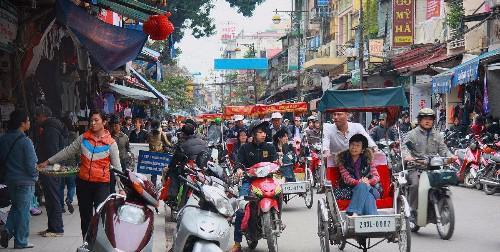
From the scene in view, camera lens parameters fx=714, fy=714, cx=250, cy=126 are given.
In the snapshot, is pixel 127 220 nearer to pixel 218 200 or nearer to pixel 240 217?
pixel 218 200

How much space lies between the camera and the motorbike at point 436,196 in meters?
9.70

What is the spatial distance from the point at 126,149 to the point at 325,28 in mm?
40328

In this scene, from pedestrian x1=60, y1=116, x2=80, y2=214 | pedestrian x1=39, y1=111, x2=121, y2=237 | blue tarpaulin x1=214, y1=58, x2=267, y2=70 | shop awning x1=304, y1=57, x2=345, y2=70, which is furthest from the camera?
blue tarpaulin x1=214, y1=58, x2=267, y2=70

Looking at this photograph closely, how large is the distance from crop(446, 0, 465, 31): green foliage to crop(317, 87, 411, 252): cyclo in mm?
18036

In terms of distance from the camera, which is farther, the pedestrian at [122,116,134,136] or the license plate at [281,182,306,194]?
the pedestrian at [122,116,134,136]

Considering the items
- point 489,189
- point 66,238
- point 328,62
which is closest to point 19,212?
point 66,238

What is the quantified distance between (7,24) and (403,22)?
23.8 m

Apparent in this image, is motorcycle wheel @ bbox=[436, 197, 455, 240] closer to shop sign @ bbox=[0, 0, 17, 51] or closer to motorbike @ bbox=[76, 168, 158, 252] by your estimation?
motorbike @ bbox=[76, 168, 158, 252]

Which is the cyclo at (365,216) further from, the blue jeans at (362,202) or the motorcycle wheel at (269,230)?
the motorcycle wheel at (269,230)

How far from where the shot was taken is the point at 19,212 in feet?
27.5

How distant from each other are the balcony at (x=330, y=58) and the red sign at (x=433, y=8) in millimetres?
11256

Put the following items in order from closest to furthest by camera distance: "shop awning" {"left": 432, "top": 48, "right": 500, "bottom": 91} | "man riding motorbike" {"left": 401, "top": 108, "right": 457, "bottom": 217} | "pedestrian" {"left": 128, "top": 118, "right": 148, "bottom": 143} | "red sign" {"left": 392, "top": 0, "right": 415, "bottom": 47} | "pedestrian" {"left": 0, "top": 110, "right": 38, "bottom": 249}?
"pedestrian" {"left": 0, "top": 110, "right": 38, "bottom": 249} < "man riding motorbike" {"left": 401, "top": 108, "right": 457, "bottom": 217} < "shop awning" {"left": 432, "top": 48, "right": 500, "bottom": 91} < "pedestrian" {"left": 128, "top": 118, "right": 148, "bottom": 143} < "red sign" {"left": 392, "top": 0, "right": 415, "bottom": 47}

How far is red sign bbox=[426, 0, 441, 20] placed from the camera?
31080 mm

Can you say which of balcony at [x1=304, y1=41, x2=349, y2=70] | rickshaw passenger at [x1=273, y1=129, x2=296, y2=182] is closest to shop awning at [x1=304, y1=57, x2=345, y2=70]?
balcony at [x1=304, y1=41, x2=349, y2=70]
